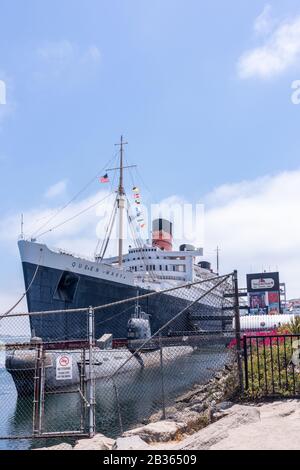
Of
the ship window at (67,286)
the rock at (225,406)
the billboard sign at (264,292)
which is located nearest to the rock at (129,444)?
the rock at (225,406)

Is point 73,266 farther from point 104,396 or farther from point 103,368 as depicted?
point 104,396

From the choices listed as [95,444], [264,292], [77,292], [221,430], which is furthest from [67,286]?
[264,292]

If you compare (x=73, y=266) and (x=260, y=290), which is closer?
(x=73, y=266)

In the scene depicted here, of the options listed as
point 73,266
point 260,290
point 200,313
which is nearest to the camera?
point 73,266

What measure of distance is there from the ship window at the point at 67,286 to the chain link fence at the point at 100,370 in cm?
314

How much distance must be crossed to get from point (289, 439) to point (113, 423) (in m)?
10.3

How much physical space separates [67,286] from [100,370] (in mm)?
13697

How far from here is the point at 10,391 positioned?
2453 centimetres

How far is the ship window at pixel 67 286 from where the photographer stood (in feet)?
120

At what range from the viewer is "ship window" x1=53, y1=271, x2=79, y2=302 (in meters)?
36.7

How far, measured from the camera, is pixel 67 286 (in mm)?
37250

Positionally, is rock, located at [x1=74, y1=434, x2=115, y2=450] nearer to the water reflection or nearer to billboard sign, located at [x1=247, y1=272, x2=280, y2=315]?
the water reflection
